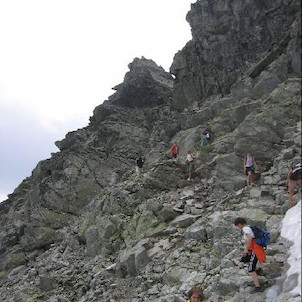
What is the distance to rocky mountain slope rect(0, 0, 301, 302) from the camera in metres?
19.3

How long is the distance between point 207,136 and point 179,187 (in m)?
5.19

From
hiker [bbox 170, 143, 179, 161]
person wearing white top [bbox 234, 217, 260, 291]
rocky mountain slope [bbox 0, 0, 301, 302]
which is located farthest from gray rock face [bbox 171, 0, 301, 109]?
person wearing white top [bbox 234, 217, 260, 291]

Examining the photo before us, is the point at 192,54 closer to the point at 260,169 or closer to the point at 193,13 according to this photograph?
the point at 193,13

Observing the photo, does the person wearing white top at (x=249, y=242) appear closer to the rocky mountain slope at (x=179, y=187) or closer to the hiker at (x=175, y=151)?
the rocky mountain slope at (x=179, y=187)

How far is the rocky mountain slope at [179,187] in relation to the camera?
63.4ft

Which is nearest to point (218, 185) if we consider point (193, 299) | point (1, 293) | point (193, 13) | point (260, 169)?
point (260, 169)

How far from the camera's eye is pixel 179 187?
2958 centimetres

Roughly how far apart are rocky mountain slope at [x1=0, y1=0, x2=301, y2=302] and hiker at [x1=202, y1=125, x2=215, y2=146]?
0.78m

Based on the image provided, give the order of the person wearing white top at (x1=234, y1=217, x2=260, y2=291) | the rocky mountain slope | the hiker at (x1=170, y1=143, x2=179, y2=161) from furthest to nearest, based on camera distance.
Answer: the hiker at (x1=170, y1=143, x2=179, y2=161) < the rocky mountain slope < the person wearing white top at (x1=234, y1=217, x2=260, y2=291)

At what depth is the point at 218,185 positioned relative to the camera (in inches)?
1036

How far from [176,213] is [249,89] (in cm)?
1430

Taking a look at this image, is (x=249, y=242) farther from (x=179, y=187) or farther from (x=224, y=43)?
(x=224, y=43)

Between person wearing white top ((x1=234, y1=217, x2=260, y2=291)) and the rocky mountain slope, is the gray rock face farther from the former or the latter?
person wearing white top ((x1=234, y1=217, x2=260, y2=291))

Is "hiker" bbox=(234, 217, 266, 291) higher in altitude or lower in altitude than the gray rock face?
lower
